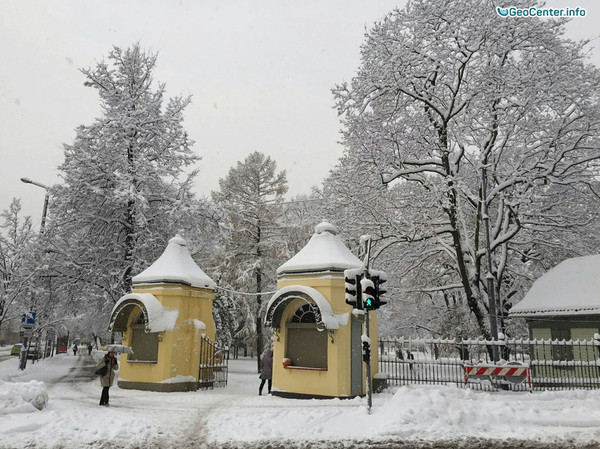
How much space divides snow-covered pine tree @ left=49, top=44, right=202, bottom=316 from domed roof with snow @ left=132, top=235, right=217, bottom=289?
131 inches

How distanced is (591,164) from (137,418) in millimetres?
18608

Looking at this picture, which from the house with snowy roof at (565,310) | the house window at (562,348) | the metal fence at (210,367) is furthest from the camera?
the house window at (562,348)

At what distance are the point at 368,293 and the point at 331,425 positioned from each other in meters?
2.74

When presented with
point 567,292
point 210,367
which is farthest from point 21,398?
point 567,292

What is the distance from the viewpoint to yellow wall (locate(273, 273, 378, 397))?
44.8 ft

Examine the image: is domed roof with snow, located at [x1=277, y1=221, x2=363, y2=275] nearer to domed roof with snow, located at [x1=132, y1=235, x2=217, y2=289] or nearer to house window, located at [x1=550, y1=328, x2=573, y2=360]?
domed roof with snow, located at [x1=132, y1=235, x2=217, y2=289]

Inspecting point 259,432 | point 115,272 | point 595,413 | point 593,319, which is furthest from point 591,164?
point 115,272

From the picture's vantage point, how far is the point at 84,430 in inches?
356

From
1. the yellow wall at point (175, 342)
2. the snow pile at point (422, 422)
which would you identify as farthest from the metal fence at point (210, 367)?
the snow pile at point (422, 422)

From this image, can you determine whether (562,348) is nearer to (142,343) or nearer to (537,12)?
(537,12)

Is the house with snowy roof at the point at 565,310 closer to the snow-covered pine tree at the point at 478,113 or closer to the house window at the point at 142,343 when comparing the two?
the snow-covered pine tree at the point at 478,113

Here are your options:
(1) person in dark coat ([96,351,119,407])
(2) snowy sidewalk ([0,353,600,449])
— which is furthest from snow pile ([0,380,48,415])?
(1) person in dark coat ([96,351,119,407])

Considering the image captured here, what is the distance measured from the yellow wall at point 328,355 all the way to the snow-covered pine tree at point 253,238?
41.8ft

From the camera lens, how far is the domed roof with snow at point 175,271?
1633 centimetres
